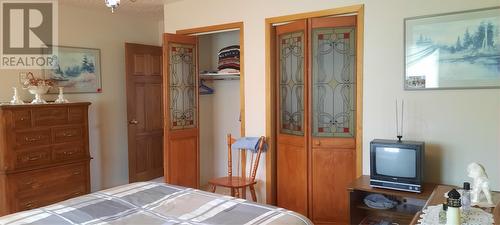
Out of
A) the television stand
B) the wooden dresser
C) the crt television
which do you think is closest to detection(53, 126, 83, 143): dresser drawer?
the wooden dresser

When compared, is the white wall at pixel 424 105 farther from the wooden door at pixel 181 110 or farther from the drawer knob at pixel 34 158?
the drawer knob at pixel 34 158

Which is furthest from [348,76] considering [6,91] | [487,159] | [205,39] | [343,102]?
[6,91]

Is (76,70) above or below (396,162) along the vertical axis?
above

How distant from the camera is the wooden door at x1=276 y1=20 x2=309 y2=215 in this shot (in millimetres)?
3676

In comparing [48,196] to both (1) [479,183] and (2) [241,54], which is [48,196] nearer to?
(2) [241,54]

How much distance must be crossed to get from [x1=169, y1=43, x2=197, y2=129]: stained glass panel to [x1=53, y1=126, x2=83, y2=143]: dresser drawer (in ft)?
3.47

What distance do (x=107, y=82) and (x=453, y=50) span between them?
415 centimetres

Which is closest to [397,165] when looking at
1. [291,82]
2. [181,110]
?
[291,82]

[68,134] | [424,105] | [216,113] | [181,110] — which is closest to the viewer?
[424,105]

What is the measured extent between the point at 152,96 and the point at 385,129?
347 centimetres

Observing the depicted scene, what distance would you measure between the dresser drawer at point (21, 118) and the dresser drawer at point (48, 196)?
70 centimetres

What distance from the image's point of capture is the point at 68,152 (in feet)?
13.8

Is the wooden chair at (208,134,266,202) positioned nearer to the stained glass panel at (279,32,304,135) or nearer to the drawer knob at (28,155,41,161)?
the stained glass panel at (279,32,304,135)

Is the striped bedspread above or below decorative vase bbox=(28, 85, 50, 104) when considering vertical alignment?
below
